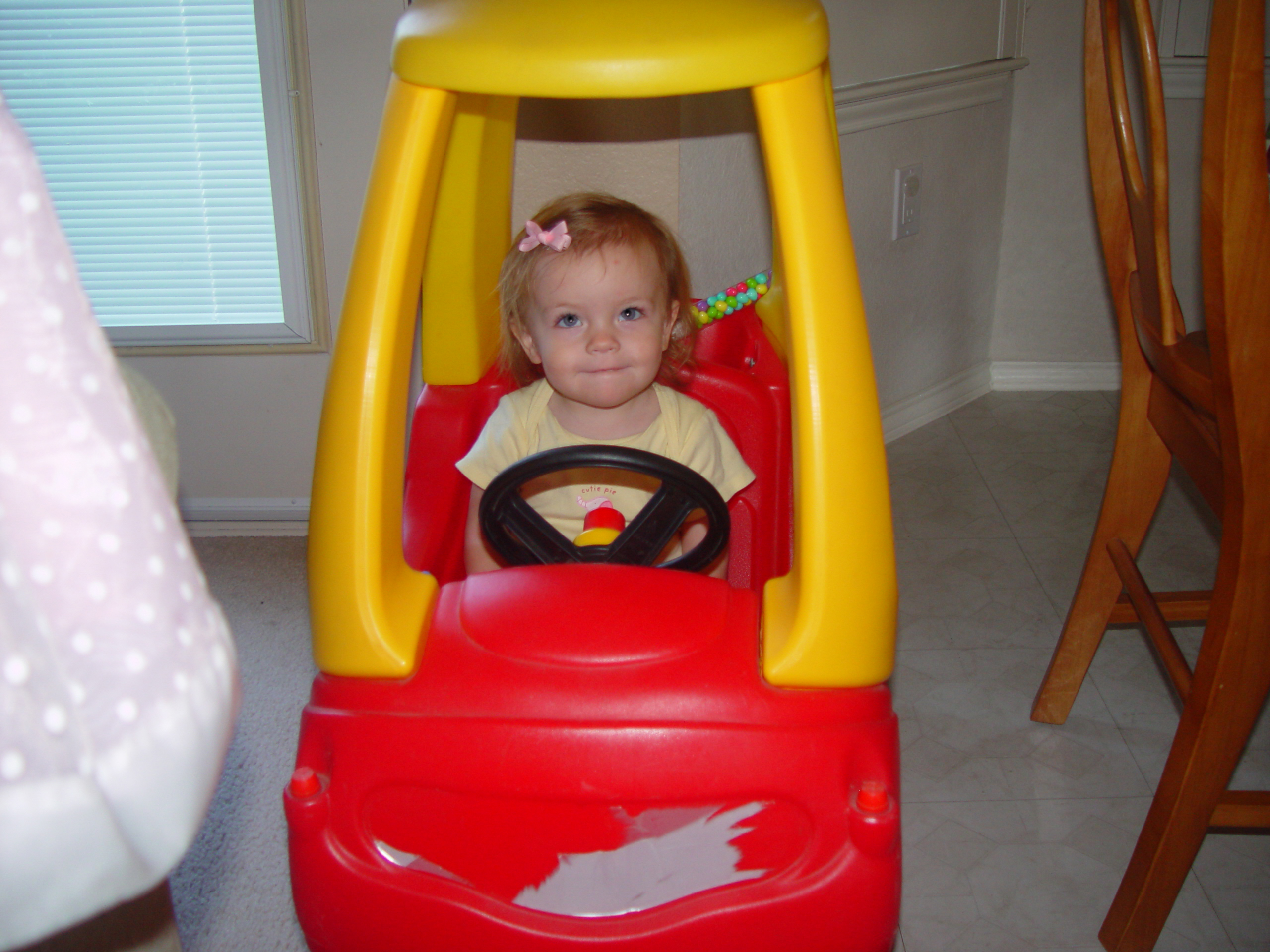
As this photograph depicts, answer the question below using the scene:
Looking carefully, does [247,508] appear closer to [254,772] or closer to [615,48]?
[254,772]

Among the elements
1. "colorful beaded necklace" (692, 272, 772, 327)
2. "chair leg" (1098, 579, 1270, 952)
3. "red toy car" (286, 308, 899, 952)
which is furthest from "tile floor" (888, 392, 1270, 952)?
"colorful beaded necklace" (692, 272, 772, 327)

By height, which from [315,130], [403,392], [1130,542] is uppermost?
[315,130]

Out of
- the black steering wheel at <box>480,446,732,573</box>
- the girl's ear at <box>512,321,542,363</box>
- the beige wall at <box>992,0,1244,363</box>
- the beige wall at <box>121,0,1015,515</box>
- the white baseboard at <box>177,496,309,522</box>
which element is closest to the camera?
the black steering wheel at <box>480,446,732,573</box>

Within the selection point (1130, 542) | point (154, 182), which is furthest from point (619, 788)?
point (154, 182)

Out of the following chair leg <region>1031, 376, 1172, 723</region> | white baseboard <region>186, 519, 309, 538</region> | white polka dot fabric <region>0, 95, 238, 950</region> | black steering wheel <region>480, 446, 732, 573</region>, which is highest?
white polka dot fabric <region>0, 95, 238, 950</region>

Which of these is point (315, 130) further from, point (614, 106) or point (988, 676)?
point (988, 676)

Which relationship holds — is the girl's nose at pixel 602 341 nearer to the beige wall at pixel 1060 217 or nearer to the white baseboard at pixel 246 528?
the white baseboard at pixel 246 528

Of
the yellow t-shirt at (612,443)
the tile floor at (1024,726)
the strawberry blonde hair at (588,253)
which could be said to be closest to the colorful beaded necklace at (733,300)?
the strawberry blonde hair at (588,253)

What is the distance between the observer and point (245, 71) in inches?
61.1

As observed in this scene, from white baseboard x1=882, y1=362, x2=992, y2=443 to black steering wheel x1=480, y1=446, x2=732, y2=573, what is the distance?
3.84 feet

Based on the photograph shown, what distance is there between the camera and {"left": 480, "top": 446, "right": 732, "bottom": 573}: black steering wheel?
902mm

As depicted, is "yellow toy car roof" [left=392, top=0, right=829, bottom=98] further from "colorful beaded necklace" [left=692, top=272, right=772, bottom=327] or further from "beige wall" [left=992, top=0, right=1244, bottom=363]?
"beige wall" [left=992, top=0, right=1244, bottom=363]

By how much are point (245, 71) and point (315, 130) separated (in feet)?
0.42

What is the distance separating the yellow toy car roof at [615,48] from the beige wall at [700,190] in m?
0.70
